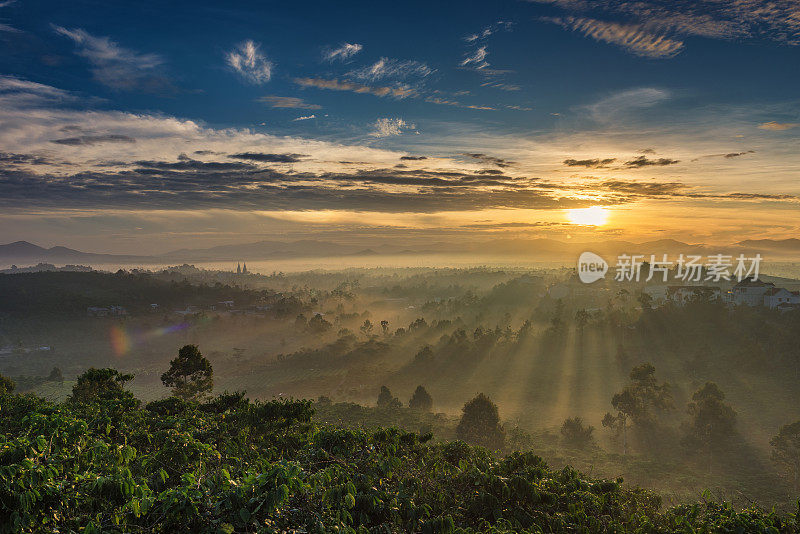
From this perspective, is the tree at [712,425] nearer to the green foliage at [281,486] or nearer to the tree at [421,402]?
the tree at [421,402]

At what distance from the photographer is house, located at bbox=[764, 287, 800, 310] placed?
80250mm

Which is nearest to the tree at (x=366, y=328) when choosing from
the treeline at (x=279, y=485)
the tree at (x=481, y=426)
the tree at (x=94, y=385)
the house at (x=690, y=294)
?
the house at (x=690, y=294)

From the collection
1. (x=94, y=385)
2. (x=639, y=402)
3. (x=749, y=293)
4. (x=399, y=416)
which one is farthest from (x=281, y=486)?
(x=749, y=293)

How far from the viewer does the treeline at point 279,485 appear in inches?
276

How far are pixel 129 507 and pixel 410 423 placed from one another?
143 ft

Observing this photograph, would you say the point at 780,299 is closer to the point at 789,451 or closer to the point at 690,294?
the point at 690,294

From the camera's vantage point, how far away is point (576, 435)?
47.1 m

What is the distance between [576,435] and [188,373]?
4229cm

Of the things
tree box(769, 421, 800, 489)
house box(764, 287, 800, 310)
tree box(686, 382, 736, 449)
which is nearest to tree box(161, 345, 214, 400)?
tree box(686, 382, 736, 449)

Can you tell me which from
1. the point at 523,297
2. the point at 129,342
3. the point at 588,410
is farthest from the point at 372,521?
the point at 523,297

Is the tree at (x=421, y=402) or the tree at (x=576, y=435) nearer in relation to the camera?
the tree at (x=576, y=435)

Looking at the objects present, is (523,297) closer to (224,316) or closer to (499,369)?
(499,369)

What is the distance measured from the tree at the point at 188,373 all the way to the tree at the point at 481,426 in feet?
86.5

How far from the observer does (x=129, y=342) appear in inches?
4648
